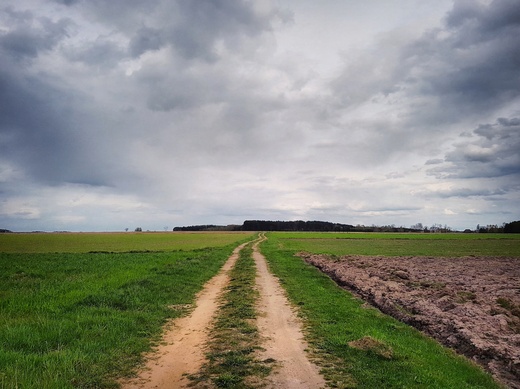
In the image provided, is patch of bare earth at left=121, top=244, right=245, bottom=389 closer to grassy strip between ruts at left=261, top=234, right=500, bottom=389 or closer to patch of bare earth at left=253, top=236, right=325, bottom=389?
patch of bare earth at left=253, top=236, right=325, bottom=389

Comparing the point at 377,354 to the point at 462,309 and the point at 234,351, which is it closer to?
the point at 234,351

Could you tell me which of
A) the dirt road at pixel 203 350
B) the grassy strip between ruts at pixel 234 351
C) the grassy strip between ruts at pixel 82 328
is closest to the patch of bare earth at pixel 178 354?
the dirt road at pixel 203 350

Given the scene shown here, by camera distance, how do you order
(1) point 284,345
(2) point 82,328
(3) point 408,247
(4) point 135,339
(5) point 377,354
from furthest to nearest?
(3) point 408,247 < (2) point 82,328 < (4) point 135,339 < (1) point 284,345 < (5) point 377,354

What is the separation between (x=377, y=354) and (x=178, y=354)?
5.33 metres

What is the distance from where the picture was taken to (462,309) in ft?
47.8

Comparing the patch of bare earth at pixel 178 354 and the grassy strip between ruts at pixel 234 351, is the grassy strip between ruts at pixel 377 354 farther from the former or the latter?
the patch of bare earth at pixel 178 354

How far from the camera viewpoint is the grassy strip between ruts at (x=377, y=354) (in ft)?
25.6

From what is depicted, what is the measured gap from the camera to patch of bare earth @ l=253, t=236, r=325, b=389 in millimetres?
7453

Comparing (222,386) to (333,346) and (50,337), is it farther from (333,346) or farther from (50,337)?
(50,337)

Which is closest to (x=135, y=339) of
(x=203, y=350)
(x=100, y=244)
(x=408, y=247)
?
(x=203, y=350)

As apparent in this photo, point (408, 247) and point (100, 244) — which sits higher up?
point (100, 244)

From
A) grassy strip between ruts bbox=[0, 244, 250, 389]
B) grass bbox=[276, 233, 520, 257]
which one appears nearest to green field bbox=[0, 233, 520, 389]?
grassy strip between ruts bbox=[0, 244, 250, 389]

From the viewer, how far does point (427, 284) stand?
20.9m

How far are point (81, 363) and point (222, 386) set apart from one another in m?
3.62
